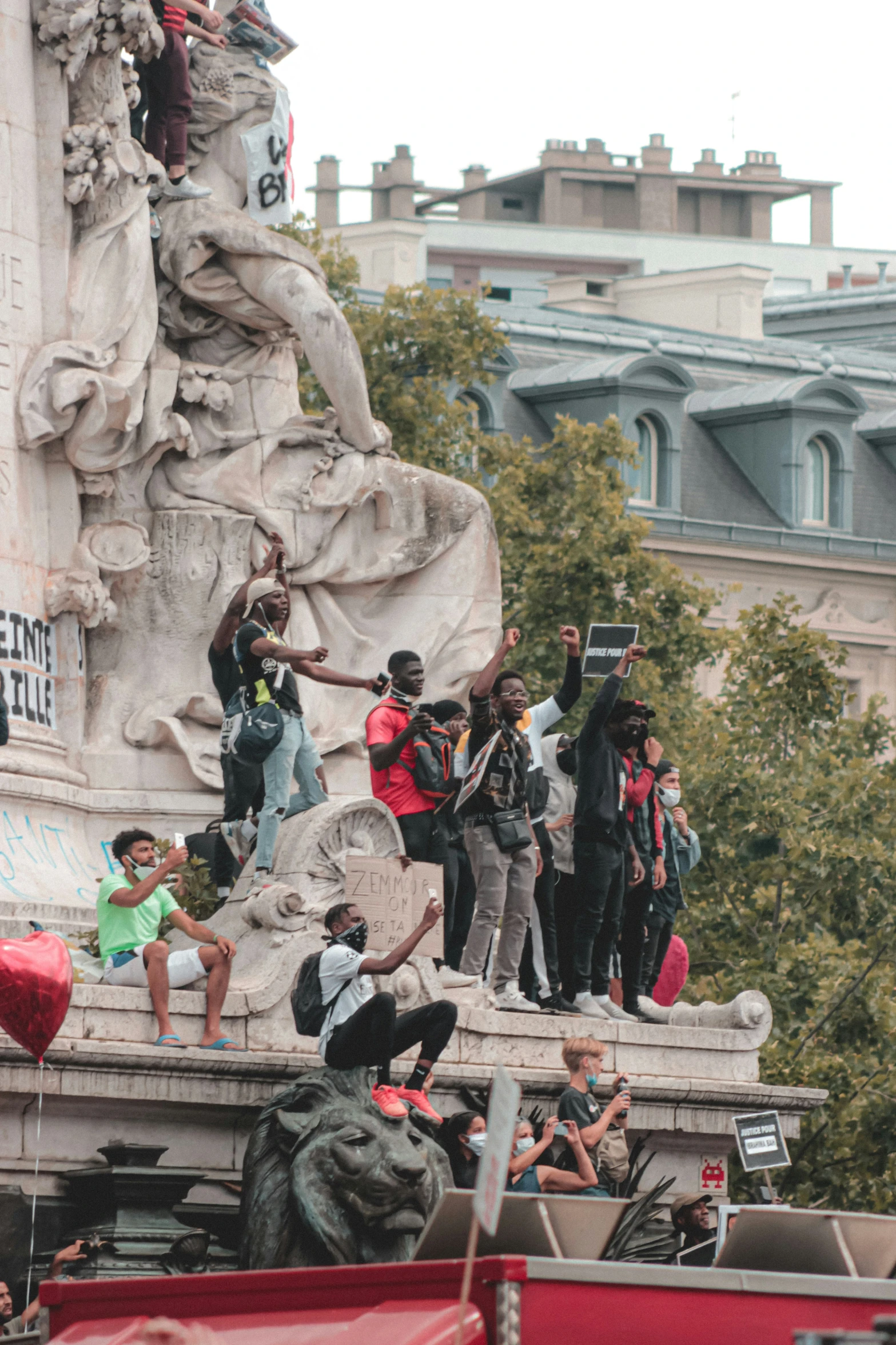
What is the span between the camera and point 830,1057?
23281mm

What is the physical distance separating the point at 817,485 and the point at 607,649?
25.2 m

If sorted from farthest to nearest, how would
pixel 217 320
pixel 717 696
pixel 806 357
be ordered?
pixel 806 357, pixel 717 696, pixel 217 320

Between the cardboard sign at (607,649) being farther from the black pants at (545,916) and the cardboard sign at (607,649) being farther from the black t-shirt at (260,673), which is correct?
the black t-shirt at (260,673)

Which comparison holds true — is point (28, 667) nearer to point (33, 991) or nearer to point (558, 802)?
point (558, 802)

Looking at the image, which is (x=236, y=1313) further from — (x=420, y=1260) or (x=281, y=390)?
(x=281, y=390)

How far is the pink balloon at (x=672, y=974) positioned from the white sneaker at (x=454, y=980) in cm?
284

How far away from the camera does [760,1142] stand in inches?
584

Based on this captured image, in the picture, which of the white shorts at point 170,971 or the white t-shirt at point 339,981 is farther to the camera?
the white shorts at point 170,971

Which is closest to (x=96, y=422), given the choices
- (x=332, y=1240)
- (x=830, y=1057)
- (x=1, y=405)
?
(x=1, y=405)

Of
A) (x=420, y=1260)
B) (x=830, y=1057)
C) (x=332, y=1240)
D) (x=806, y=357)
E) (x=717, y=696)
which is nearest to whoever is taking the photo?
(x=420, y=1260)

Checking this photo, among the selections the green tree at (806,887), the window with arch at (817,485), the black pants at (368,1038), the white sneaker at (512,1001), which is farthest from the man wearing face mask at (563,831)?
the window with arch at (817,485)

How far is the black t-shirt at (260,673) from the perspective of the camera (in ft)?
51.3

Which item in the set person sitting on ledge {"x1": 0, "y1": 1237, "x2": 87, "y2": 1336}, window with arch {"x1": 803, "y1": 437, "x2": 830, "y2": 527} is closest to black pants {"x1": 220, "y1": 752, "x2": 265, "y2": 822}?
person sitting on ledge {"x1": 0, "y1": 1237, "x2": 87, "y2": 1336}

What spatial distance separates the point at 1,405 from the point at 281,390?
7.29ft
